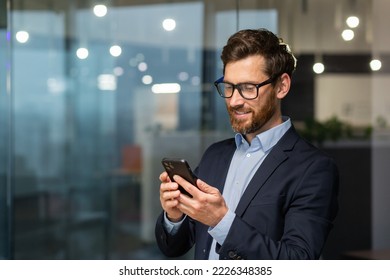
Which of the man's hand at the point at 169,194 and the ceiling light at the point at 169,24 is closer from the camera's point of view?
the man's hand at the point at 169,194

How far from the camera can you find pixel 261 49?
153 centimetres

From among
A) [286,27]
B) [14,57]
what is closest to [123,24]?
[14,57]

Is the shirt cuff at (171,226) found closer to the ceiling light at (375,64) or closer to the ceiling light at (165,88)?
the ceiling light at (165,88)

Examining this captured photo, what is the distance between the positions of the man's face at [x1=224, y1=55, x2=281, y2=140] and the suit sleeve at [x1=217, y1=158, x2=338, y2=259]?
168mm

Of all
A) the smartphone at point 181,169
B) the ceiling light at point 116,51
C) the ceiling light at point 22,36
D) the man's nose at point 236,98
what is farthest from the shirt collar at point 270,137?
the ceiling light at point 22,36

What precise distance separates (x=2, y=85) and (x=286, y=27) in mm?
1729

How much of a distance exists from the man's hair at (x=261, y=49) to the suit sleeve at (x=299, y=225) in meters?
0.26

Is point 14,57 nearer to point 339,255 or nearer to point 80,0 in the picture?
point 80,0

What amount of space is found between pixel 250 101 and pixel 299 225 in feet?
1.06

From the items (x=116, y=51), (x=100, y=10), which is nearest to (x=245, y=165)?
(x=116, y=51)

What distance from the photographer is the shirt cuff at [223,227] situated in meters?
1.42

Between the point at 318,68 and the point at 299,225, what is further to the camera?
the point at 318,68

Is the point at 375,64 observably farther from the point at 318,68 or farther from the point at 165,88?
the point at 165,88

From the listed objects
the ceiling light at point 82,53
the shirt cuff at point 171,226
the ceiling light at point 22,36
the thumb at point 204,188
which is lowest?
the shirt cuff at point 171,226
